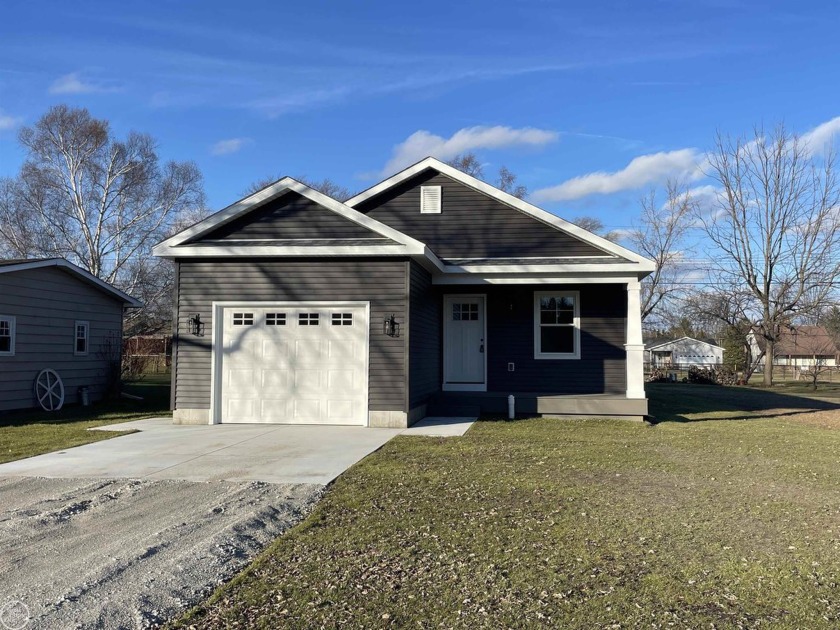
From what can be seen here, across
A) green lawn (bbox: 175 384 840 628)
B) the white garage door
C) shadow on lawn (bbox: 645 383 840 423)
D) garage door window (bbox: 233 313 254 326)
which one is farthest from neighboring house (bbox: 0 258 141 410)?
shadow on lawn (bbox: 645 383 840 423)

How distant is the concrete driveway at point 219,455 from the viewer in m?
7.20

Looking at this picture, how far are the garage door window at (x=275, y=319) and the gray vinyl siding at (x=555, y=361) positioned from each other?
13.7 feet

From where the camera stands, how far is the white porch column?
12672 mm

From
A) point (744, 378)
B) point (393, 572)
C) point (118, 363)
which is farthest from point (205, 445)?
point (744, 378)

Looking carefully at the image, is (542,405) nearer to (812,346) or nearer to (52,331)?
(52,331)

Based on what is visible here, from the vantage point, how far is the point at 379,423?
11.0 m

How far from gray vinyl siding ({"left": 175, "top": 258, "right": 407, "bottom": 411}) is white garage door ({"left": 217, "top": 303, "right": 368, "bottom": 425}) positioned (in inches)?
9.2

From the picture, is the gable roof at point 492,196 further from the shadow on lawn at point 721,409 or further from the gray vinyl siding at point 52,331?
the gray vinyl siding at point 52,331

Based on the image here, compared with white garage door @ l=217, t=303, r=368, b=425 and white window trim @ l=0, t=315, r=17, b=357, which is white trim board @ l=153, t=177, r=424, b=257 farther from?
white window trim @ l=0, t=315, r=17, b=357

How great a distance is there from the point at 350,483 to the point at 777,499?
420 centimetres

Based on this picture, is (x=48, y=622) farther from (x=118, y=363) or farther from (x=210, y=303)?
(x=118, y=363)

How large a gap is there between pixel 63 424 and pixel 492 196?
9.85m

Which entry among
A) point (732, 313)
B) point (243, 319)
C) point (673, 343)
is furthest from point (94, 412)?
point (673, 343)

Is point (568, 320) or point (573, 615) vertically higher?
point (568, 320)
